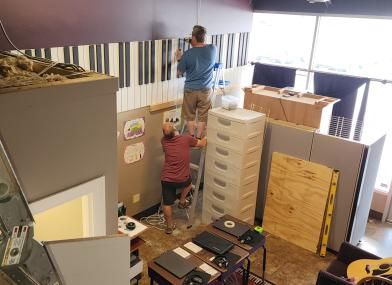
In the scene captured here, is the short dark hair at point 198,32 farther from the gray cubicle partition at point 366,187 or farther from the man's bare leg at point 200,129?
the gray cubicle partition at point 366,187

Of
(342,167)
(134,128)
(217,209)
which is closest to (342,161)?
(342,167)

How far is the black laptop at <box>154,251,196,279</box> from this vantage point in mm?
3053

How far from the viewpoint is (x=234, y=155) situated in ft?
14.3

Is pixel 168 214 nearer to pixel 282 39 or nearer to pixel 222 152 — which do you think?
pixel 222 152

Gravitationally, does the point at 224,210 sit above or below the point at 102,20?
below

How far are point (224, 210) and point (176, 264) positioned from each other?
1.58 m

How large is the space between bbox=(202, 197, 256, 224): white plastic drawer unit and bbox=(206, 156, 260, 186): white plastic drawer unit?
0.32m

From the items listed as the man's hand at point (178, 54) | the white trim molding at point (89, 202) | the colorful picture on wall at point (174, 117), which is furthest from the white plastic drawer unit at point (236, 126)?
the white trim molding at point (89, 202)

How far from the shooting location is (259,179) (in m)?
4.86

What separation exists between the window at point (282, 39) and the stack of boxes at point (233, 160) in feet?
4.99

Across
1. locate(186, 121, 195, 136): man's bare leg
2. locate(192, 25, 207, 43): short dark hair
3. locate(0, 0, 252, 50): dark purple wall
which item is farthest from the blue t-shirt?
locate(186, 121, 195, 136): man's bare leg

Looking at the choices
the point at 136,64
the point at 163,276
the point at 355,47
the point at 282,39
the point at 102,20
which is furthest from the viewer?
the point at 282,39

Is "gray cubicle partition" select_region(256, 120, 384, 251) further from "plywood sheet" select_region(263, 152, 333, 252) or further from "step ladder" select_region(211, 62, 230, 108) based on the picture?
"step ladder" select_region(211, 62, 230, 108)

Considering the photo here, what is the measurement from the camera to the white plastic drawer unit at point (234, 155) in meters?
4.34
